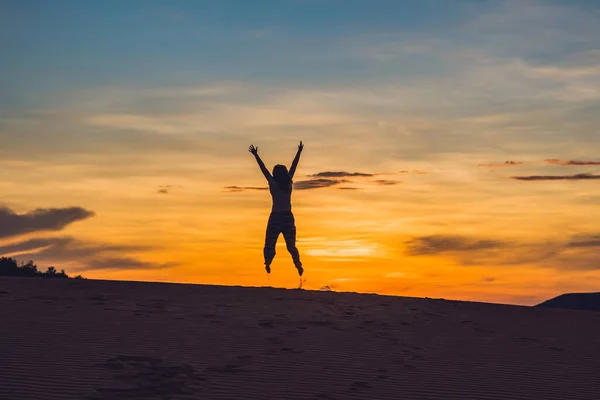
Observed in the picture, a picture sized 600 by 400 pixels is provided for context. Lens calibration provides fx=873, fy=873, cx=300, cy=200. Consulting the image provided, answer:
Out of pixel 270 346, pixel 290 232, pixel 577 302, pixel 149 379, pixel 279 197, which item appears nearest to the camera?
pixel 149 379

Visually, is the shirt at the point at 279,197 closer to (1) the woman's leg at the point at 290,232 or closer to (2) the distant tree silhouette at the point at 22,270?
(1) the woman's leg at the point at 290,232

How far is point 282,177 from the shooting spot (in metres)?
16.2

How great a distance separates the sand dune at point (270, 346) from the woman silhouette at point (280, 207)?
Answer: 1054 mm

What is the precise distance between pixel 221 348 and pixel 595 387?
525 centimetres

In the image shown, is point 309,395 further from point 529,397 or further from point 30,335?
point 30,335

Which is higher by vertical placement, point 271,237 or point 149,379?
point 271,237

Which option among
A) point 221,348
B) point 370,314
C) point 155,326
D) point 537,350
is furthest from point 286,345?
point 537,350

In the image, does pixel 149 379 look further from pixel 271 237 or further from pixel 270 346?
pixel 271 237

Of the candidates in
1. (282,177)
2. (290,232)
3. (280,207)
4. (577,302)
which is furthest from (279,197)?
(577,302)

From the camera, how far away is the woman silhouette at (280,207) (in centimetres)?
1630

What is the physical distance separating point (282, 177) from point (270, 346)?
4.46 m

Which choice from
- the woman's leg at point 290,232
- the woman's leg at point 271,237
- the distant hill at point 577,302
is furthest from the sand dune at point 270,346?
the distant hill at point 577,302

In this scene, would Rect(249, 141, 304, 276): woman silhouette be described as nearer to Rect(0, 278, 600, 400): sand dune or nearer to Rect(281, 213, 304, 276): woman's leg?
Rect(281, 213, 304, 276): woman's leg

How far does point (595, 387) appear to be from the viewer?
12.1 meters
